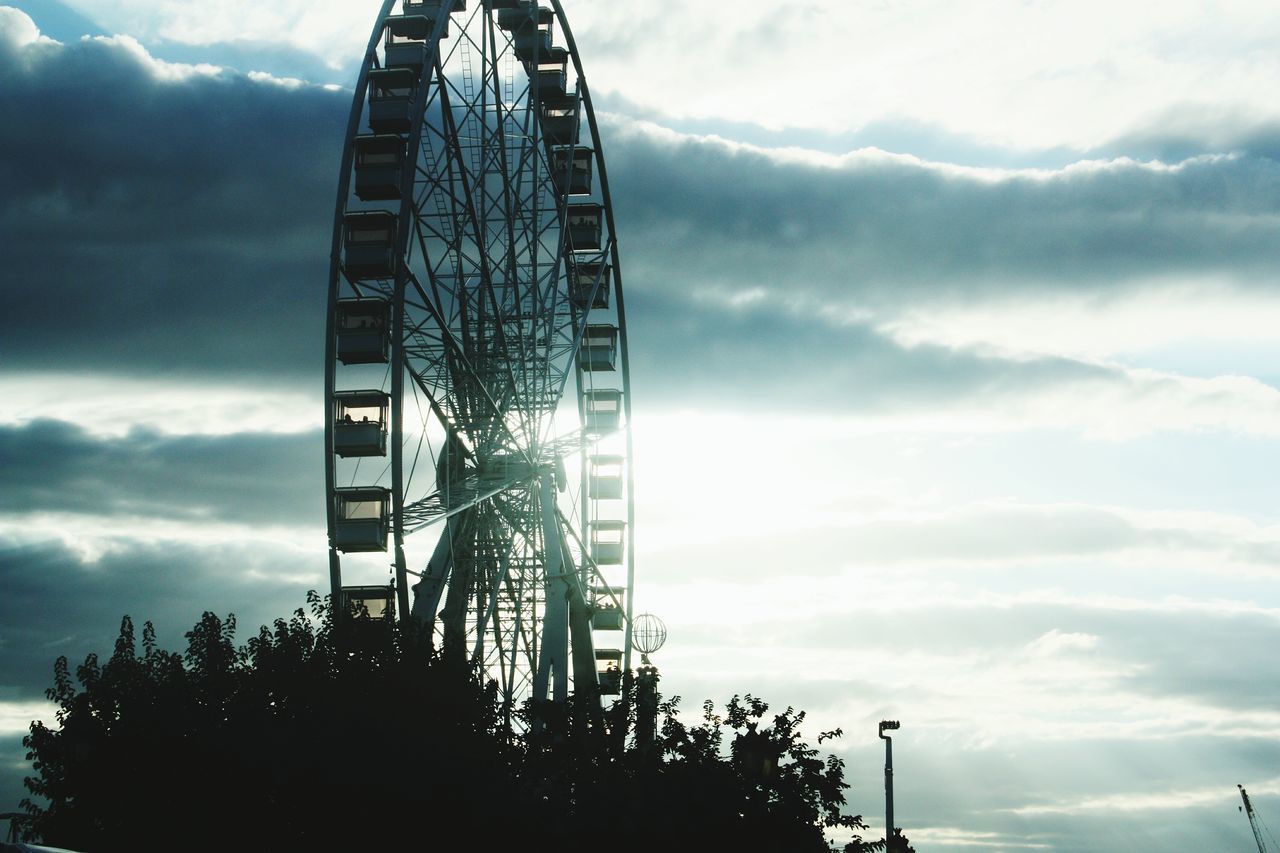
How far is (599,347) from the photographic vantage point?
5259 centimetres

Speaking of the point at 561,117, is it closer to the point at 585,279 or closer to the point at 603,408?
the point at 585,279

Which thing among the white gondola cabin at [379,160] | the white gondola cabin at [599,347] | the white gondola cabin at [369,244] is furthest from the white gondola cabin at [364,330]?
the white gondola cabin at [599,347]

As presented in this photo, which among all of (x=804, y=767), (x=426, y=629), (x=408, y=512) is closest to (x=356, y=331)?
(x=408, y=512)

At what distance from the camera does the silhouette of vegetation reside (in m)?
31.8

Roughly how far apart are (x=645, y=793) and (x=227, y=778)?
849 cm

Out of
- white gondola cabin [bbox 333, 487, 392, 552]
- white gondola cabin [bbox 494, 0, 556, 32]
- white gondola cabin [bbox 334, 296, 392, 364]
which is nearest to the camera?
white gondola cabin [bbox 333, 487, 392, 552]

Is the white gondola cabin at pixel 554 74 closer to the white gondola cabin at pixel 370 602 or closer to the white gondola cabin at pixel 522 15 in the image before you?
the white gondola cabin at pixel 522 15

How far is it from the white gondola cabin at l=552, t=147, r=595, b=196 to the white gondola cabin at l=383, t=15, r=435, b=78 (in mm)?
6583

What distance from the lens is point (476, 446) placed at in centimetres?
4394

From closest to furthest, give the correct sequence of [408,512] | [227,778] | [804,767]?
1. [227,778]
2. [804,767]
3. [408,512]

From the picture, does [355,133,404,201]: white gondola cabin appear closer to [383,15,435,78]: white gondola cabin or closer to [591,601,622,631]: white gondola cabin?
[383,15,435,78]: white gondola cabin

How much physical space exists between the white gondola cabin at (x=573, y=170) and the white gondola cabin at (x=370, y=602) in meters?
13.4

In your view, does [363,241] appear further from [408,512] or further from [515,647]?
[515,647]

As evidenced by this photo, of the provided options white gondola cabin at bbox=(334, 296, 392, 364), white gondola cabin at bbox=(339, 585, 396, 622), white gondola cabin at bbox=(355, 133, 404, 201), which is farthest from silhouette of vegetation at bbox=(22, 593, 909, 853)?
white gondola cabin at bbox=(355, 133, 404, 201)
